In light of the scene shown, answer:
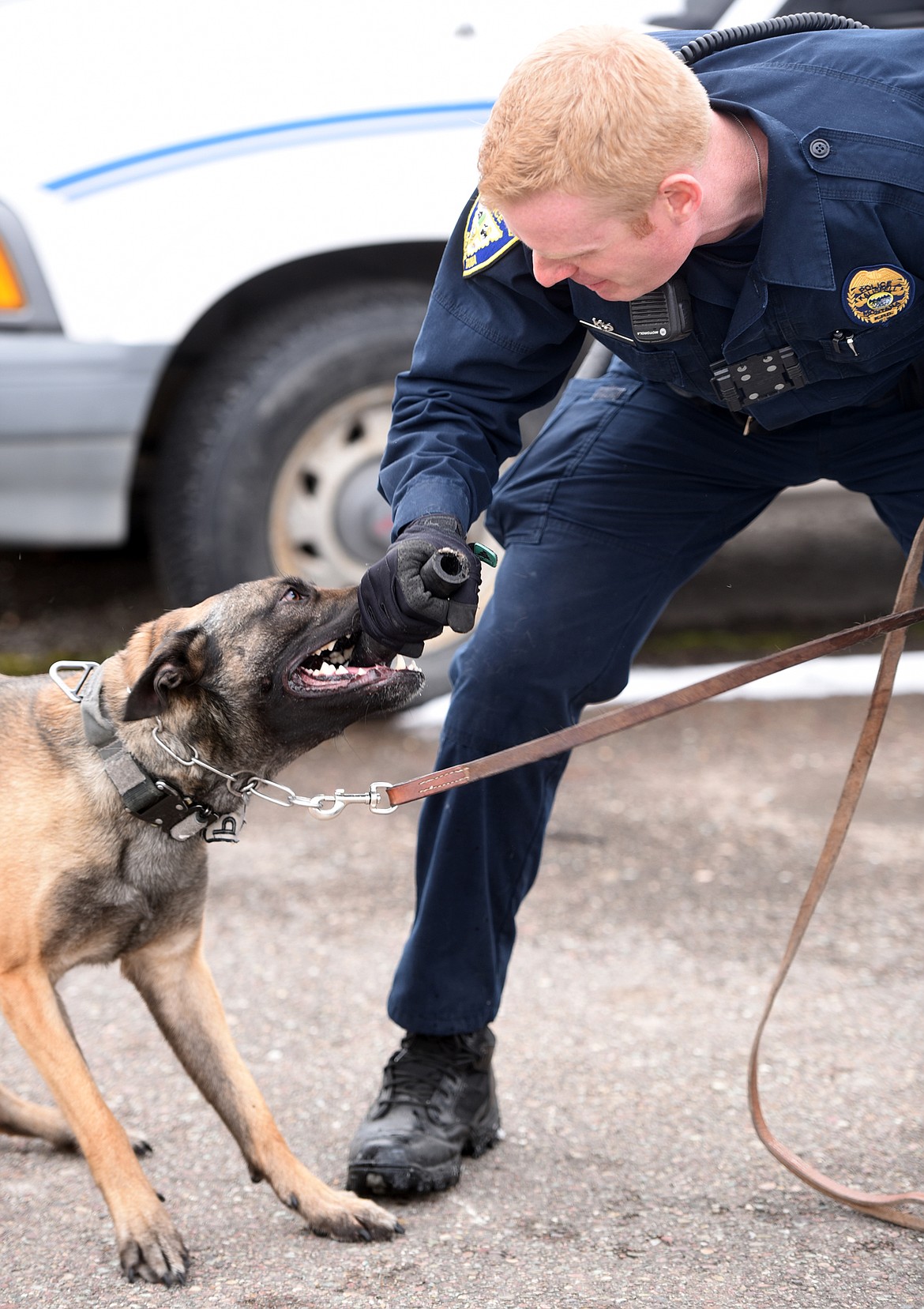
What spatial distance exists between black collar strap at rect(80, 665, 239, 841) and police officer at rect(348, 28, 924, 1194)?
0.42 m

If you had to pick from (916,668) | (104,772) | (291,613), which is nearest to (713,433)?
(291,613)

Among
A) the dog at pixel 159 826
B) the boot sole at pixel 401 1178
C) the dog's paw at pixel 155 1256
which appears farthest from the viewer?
the boot sole at pixel 401 1178

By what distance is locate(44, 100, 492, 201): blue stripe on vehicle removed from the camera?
13.8ft

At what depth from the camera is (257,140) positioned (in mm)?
4238

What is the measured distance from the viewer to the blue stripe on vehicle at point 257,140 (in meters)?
4.20

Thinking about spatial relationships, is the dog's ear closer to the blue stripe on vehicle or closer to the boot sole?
the boot sole

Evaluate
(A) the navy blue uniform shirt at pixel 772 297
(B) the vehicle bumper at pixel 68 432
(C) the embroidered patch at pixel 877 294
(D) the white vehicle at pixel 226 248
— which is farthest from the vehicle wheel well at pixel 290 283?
(C) the embroidered patch at pixel 877 294

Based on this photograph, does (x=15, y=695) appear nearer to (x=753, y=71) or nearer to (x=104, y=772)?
(x=104, y=772)

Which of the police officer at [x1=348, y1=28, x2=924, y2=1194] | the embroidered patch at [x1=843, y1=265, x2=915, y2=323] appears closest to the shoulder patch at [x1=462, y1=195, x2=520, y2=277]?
the police officer at [x1=348, y1=28, x2=924, y2=1194]

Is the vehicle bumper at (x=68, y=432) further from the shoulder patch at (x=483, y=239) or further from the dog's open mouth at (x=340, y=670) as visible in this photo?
the shoulder patch at (x=483, y=239)

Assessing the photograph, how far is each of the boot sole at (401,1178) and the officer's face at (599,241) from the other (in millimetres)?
1616

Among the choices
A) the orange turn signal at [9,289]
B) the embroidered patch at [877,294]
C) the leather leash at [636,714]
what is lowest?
the leather leash at [636,714]

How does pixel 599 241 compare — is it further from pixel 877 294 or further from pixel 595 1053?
pixel 595 1053

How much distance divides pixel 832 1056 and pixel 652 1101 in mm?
449
